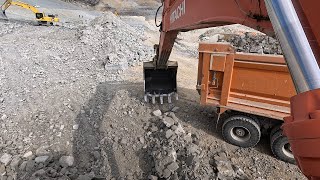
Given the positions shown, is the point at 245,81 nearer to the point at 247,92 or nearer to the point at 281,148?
the point at 247,92

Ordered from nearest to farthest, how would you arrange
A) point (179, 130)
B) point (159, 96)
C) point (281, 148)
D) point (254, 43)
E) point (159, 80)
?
point (281, 148) → point (179, 130) → point (159, 96) → point (159, 80) → point (254, 43)

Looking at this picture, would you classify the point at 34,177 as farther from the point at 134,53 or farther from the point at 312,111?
the point at 134,53

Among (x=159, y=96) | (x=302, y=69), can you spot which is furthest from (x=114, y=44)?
(x=302, y=69)

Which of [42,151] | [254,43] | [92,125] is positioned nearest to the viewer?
[42,151]

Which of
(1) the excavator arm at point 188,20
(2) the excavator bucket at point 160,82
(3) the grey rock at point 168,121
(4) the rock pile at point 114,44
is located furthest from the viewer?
(4) the rock pile at point 114,44

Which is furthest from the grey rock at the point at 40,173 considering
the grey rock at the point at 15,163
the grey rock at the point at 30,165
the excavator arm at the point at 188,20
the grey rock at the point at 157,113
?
the excavator arm at the point at 188,20

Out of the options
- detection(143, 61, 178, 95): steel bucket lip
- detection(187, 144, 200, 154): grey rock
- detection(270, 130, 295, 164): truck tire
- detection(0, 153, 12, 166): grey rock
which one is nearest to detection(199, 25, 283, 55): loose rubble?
detection(143, 61, 178, 95): steel bucket lip

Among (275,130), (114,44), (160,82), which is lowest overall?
(275,130)

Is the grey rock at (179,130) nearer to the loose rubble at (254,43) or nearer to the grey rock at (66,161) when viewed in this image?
the grey rock at (66,161)

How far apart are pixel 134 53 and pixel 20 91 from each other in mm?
4099

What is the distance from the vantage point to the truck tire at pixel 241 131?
17.5ft

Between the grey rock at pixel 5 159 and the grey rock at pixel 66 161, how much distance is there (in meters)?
0.86

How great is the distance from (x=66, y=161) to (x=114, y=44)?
6.37 meters

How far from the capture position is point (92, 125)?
622cm
